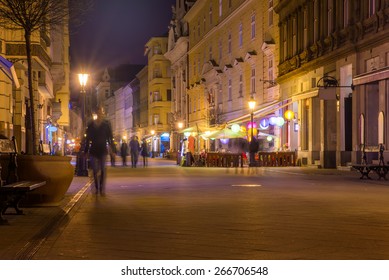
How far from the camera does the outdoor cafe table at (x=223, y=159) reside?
41.4m

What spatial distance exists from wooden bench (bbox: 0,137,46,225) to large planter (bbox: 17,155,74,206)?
1.15 feet

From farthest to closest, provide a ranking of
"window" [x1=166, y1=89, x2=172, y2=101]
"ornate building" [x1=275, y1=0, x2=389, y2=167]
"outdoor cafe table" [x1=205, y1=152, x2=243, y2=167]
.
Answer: "window" [x1=166, y1=89, x2=172, y2=101], "outdoor cafe table" [x1=205, y1=152, x2=243, y2=167], "ornate building" [x1=275, y1=0, x2=389, y2=167]

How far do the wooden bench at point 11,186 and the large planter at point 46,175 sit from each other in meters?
0.35

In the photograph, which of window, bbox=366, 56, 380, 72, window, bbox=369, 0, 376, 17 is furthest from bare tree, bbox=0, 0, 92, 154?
window, bbox=369, 0, 376, 17

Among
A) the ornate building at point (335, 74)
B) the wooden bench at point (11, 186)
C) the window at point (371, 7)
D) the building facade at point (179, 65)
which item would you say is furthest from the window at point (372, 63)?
the building facade at point (179, 65)

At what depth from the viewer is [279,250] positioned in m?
8.05

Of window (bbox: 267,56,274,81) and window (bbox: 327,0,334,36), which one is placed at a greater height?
window (bbox: 327,0,334,36)

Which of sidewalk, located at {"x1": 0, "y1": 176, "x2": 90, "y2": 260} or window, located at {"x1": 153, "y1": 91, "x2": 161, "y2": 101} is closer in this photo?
sidewalk, located at {"x1": 0, "y1": 176, "x2": 90, "y2": 260}

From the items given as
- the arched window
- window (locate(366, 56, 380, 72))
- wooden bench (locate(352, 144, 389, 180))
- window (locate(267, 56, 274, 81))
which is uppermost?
window (locate(267, 56, 274, 81))

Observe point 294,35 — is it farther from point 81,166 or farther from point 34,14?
point 34,14

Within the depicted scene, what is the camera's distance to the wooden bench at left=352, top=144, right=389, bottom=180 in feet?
78.4

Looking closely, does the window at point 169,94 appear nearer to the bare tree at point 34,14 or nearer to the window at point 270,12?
the window at point 270,12

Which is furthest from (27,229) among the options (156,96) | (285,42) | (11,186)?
(156,96)

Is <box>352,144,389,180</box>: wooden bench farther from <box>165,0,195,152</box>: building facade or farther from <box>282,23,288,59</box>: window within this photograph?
<box>165,0,195,152</box>: building facade
